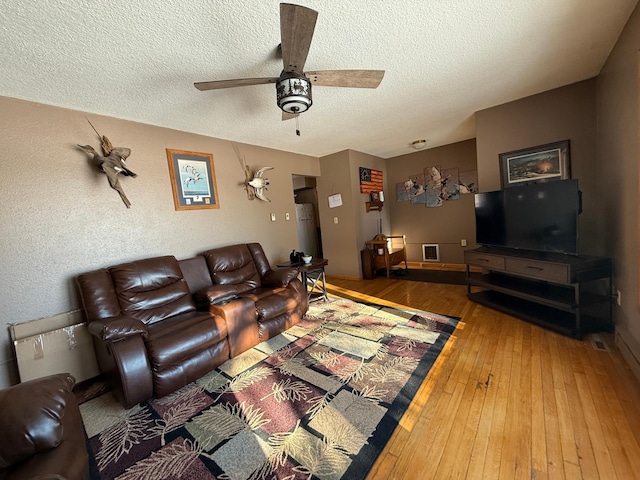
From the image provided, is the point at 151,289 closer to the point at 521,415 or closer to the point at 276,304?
the point at 276,304

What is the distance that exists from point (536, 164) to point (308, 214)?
13.3 feet

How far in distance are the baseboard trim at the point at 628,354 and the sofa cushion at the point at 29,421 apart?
313 centimetres

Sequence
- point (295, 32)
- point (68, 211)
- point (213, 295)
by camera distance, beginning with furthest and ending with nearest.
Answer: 1. point (213, 295)
2. point (68, 211)
3. point (295, 32)

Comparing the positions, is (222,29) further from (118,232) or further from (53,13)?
(118,232)

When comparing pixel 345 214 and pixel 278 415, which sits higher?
pixel 345 214

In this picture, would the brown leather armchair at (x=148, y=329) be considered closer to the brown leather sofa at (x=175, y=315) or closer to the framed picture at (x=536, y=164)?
the brown leather sofa at (x=175, y=315)

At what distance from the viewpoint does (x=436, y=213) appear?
5004 millimetres

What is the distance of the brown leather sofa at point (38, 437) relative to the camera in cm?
83

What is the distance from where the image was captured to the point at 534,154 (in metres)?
2.79

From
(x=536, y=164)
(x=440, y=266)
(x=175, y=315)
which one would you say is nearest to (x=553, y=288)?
(x=536, y=164)

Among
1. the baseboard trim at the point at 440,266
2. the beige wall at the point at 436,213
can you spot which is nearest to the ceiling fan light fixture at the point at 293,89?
the beige wall at the point at 436,213

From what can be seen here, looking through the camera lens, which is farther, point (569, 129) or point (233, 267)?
point (233, 267)

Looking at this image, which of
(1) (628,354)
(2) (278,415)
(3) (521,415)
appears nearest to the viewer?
(3) (521,415)

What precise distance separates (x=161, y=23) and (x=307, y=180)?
447cm
